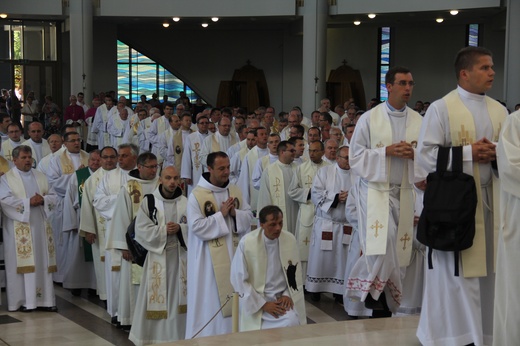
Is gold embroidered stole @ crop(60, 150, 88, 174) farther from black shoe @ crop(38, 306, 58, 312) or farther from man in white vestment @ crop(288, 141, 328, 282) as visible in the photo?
man in white vestment @ crop(288, 141, 328, 282)

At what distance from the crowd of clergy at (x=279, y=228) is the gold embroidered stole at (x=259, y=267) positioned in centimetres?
1

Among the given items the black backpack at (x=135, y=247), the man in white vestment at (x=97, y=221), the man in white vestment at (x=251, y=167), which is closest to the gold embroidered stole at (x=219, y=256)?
the black backpack at (x=135, y=247)

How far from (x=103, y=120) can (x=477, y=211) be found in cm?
1871

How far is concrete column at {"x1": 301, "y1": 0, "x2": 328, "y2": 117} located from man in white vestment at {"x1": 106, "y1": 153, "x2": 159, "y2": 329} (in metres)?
15.0

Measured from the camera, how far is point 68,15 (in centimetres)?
2584

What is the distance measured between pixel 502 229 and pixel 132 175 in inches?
213

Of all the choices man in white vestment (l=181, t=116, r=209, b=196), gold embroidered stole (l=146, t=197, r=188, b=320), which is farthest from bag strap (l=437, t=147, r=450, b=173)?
man in white vestment (l=181, t=116, r=209, b=196)

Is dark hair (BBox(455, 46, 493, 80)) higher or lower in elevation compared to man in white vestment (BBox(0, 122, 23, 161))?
higher

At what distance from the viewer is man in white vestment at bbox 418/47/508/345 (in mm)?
6086

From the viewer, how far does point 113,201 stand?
10.8 meters

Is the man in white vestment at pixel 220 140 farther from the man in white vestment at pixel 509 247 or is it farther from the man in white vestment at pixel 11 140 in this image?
the man in white vestment at pixel 509 247

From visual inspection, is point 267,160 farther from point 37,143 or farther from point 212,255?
point 212,255

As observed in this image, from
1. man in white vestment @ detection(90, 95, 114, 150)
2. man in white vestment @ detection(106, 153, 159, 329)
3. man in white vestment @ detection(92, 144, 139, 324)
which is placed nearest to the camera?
man in white vestment @ detection(106, 153, 159, 329)

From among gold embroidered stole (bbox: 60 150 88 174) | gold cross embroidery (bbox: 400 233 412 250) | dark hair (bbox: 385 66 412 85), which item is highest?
dark hair (bbox: 385 66 412 85)
